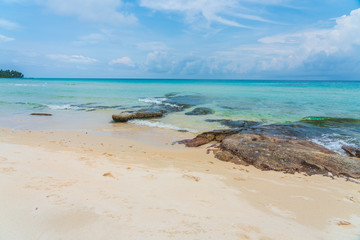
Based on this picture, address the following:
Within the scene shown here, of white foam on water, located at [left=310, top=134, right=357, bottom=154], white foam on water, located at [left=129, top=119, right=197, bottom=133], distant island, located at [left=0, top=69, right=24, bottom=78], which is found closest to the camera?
white foam on water, located at [left=310, top=134, right=357, bottom=154]

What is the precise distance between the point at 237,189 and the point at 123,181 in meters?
2.44

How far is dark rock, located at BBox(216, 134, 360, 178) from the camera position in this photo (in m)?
5.59

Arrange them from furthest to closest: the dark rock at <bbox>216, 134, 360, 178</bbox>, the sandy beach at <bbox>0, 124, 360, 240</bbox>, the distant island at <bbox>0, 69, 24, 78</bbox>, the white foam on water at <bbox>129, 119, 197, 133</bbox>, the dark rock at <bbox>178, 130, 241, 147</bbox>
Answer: the distant island at <bbox>0, 69, 24, 78</bbox>, the white foam on water at <bbox>129, 119, 197, 133</bbox>, the dark rock at <bbox>178, 130, 241, 147</bbox>, the dark rock at <bbox>216, 134, 360, 178</bbox>, the sandy beach at <bbox>0, 124, 360, 240</bbox>

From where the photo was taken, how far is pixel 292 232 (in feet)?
9.92

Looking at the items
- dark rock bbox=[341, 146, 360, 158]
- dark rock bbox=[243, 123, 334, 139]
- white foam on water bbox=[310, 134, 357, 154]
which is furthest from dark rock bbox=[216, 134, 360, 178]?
dark rock bbox=[243, 123, 334, 139]

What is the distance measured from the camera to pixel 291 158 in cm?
597

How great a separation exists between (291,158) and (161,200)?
4263mm

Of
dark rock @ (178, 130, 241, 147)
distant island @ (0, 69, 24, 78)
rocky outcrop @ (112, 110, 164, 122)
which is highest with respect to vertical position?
distant island @ (0, 69, 24, 78)

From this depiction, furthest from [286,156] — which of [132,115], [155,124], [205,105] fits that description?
[205,105]

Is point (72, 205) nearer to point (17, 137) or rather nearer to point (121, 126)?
point (17, 137)

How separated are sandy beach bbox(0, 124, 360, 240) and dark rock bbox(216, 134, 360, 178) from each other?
1.28 feet

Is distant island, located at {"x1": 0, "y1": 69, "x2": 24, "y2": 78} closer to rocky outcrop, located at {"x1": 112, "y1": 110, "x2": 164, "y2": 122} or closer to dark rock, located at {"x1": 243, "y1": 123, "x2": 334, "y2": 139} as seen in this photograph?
rocky outcrop, located at {"x1": 112, "y1": 110, "x2": 164, "y2": 122}

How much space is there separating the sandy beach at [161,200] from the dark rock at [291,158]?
15.4 inches

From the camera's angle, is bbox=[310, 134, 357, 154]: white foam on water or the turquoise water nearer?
bbox=[310, 134, 357, 154]: white foam on water
